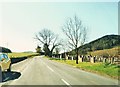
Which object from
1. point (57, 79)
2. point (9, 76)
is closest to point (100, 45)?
point (9, 76)

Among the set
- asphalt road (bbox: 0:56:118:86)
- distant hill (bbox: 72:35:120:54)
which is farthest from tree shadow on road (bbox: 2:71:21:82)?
distant hill (bbox: 72:35:120:54)

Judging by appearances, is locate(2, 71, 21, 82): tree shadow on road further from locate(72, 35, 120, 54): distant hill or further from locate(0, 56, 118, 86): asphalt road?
locate(72, 35, 120, 54): distant hill

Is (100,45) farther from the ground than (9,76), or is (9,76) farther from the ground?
(100,45)

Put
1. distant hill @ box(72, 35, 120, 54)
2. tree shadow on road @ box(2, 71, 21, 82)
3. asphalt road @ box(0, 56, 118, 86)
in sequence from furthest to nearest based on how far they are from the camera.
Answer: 1. distant hill @ box(72, 35, 120, 54)
2. tree shadow on road @ box(2, 71, 21, 82)
3. asphalt road @ box(0, 56, 118, 86)

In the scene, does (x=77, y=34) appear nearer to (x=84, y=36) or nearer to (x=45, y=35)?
(x=84, y=36)

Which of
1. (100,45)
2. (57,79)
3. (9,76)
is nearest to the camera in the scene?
(57,79)

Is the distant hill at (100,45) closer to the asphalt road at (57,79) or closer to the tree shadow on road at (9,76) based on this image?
the asphalt road at (57,79)

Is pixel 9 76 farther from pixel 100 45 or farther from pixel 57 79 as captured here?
pixel 100 45

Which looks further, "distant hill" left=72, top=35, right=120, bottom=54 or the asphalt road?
"distant hill" left=72, top=35, right=120, bottom=54

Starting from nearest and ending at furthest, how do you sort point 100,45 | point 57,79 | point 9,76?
point 57,79 < point 9,76 < point 100,45

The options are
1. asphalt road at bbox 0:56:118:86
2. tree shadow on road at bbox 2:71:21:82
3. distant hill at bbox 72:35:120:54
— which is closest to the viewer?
asphalt road at bbox 0:56:118:86

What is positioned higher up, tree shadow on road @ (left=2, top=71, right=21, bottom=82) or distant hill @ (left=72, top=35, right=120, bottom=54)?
distant hill @ (left=72, top=35, right=120, bottom=54)

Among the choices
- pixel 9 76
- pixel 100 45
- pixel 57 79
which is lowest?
pixel 57 79

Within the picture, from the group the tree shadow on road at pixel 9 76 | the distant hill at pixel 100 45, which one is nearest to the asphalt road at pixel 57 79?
the tree shadow on road at pixel 9 76
